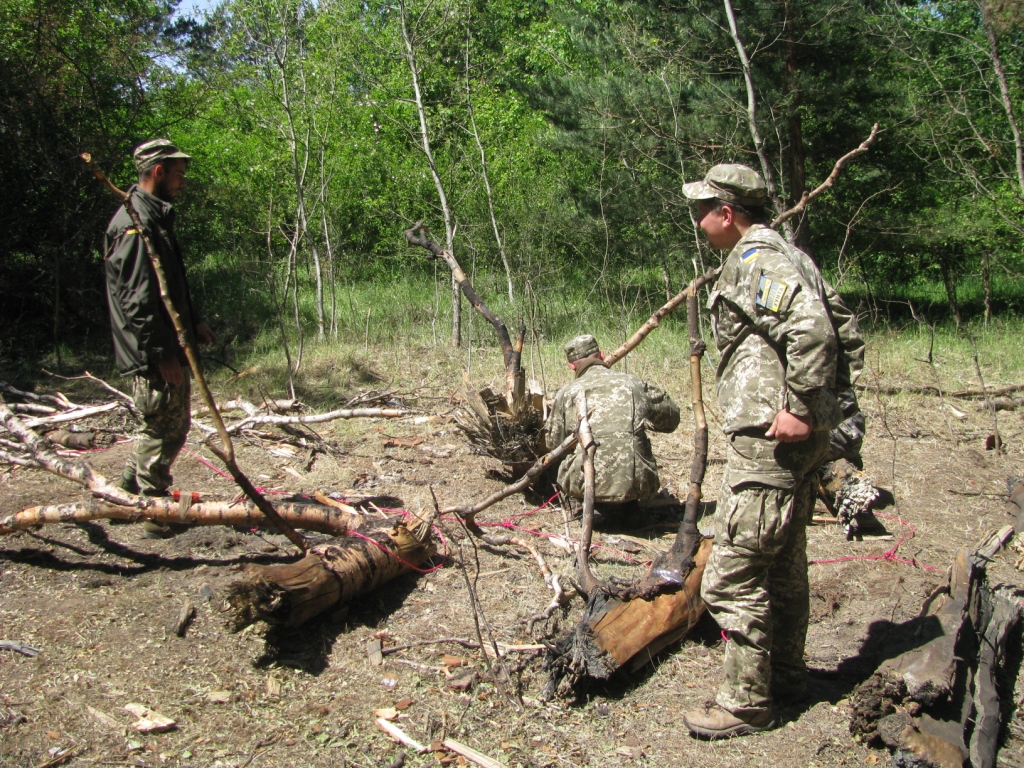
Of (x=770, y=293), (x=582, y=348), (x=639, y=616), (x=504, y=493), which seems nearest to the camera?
(x=770, y=293)

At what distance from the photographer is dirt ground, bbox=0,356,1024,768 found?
9.56 ft

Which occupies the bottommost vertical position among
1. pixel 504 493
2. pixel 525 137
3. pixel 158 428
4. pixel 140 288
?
pixel 504 493

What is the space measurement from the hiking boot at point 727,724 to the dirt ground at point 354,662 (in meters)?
0.04

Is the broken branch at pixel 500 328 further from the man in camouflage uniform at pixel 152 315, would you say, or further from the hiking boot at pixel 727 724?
the hiking boot at pixel 727 724

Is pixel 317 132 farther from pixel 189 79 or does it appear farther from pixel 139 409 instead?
pixel 139 409

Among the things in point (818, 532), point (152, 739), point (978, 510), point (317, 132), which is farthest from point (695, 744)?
point (317, 132)

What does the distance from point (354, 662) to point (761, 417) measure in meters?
2.08

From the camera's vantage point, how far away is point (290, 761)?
284 cm

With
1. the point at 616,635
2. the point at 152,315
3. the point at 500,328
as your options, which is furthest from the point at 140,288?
the point at 616,635

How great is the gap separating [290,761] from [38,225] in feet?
32.3

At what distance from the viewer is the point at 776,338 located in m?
→ 2.75

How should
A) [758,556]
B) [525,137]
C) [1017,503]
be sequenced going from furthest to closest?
[525,137]
[1017,503]
[758,556]

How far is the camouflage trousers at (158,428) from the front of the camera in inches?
165

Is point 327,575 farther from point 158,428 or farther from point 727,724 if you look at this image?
point 727,724
